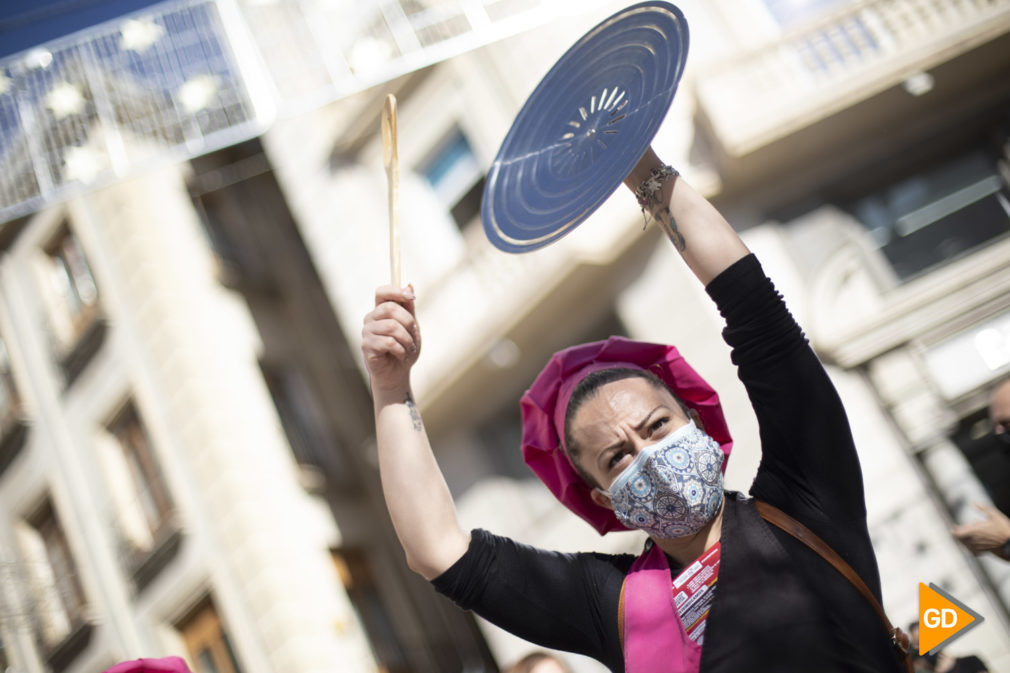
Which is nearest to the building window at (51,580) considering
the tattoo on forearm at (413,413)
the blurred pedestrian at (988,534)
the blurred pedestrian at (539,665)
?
the blurred pedestrian at (539,665)

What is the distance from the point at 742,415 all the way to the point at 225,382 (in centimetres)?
522

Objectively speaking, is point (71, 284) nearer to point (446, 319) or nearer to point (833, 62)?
point (446, 319)

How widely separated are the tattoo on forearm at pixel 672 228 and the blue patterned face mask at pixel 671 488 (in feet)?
1.30

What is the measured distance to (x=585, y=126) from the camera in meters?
2.08

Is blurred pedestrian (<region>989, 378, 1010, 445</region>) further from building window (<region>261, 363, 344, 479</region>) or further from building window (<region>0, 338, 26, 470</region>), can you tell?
building window (<region>261, 363, 344, 479</region>)

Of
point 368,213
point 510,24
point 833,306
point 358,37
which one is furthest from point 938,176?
point 368,213

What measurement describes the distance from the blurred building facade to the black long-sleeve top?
356 centimetres

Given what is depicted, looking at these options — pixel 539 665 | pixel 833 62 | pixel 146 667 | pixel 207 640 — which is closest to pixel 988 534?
pixel 539 665

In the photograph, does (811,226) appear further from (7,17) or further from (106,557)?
(106,557)

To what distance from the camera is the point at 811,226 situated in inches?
282

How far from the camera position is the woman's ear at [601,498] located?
2.02 m

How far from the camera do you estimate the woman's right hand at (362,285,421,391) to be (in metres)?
1.84

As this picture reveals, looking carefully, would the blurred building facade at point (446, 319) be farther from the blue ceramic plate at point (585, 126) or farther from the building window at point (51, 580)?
the blue ceramic plate at point (585, 126)

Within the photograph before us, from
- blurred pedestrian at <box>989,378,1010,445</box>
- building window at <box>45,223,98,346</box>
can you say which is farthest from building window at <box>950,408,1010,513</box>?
building window at <box>45,223,98,346</box>
